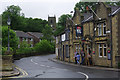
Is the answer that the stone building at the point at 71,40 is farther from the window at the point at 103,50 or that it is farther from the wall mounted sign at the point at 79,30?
the window at the point at 103,50

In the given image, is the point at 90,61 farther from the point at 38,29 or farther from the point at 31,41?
the point at 38,29

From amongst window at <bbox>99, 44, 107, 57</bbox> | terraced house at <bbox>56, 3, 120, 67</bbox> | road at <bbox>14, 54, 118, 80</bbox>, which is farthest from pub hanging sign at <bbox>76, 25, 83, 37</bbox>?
road at <bbox>14, 54, 118, 80</bbox>

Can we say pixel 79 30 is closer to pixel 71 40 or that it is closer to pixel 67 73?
pixel 71 40

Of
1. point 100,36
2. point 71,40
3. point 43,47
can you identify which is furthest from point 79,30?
point 43,47

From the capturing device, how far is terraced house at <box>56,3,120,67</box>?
893 inches

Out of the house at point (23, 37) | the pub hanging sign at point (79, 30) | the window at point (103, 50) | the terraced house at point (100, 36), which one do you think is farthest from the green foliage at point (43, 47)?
the window at point (103, 50)

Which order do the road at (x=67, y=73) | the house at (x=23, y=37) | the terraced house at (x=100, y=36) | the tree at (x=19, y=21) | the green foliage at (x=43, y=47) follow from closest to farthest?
the road at (x=67, y=73) < the terraced house at (x=100, y=36) < the green foliage at (x=43, y=47) < the house at (x=23, y=37) < the tree at (x=19, y=21)

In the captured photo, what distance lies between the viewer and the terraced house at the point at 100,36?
2269 cm

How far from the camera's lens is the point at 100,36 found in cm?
2483

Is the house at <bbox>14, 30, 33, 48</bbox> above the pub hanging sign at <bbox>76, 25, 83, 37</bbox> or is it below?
above

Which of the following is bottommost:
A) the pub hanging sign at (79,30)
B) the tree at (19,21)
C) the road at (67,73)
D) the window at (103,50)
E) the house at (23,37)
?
the road at (67,73)

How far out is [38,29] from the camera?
349 ft

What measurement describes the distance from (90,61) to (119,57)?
4.97 meters

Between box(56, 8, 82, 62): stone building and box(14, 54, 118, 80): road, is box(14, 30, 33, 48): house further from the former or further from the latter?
box(14, 54, 118, 80): road
